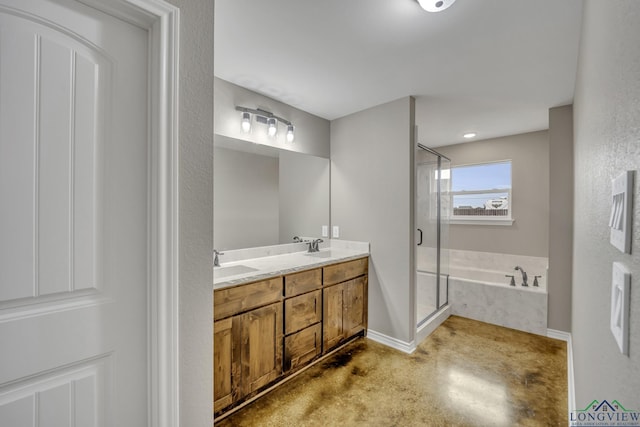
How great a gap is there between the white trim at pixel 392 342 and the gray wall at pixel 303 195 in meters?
1.18

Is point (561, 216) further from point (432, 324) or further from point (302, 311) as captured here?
point (302, 311)

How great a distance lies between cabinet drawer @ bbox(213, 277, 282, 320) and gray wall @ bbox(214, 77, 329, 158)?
1.25 meters

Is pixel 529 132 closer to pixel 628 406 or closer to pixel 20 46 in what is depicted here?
pixel 628 406

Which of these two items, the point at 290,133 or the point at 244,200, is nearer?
the point at 244,200

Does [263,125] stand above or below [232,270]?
above

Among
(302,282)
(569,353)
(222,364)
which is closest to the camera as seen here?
(222,364)

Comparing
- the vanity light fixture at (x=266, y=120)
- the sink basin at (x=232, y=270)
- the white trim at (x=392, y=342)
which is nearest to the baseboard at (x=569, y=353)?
the white trim at (x=392, y=342)

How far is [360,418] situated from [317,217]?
6.29 feet

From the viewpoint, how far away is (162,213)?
1021 mm

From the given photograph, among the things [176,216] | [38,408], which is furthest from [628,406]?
[38,408]

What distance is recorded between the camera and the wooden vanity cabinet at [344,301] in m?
2.45

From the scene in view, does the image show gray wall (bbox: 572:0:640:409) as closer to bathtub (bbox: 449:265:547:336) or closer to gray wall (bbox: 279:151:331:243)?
gray wall (bbox: 279:151:331:243)

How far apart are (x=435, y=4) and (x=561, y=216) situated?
249 centimetres

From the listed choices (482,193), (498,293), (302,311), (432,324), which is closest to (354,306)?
(302,311)
